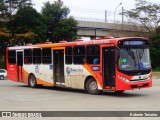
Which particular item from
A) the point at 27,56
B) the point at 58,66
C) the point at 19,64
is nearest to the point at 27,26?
the point at 19,64

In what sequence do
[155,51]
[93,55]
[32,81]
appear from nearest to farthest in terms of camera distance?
1. [93,55]
2. [32,81]
3. [155,51]

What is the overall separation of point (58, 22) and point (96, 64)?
37.4m

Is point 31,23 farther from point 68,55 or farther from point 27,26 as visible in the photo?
point 68,55

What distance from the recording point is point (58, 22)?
56.2m

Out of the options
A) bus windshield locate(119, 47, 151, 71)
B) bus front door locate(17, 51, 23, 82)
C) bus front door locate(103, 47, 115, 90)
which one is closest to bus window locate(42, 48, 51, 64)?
bus front door locate(17, 51, 23, 82)

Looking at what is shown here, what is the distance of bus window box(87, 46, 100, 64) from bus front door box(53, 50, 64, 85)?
8.46 feet

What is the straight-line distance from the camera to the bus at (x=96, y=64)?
1839 cm

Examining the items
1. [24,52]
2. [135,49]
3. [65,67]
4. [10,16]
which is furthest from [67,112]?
[10,16]

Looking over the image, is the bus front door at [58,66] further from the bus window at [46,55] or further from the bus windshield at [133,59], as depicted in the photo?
the bus windshield at [133,59]

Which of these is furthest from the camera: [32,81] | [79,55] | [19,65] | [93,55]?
[19,65]

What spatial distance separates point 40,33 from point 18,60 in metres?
26.6

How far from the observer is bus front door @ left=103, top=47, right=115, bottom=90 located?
Answer: 61.4 feet

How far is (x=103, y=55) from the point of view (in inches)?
752

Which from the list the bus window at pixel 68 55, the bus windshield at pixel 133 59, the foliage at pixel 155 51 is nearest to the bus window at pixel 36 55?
the bus window at pixel 68 55
